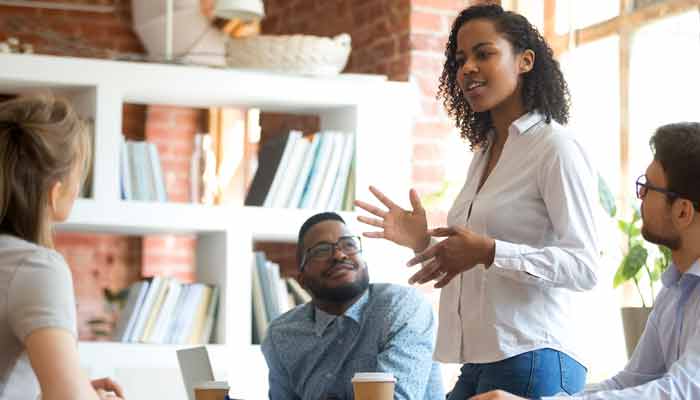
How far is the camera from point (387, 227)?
253 cm

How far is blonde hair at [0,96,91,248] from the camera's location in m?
1.87

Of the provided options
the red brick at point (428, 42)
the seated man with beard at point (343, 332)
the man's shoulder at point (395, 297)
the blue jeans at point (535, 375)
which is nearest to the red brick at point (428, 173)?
the red brick at point (428, 42)

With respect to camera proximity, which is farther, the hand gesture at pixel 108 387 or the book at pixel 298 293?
the book at pixel 298 293

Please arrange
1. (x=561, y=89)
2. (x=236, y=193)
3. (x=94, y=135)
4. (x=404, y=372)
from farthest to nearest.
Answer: (x=236, y=193)
(x=94, y=135)
(x=404, y=372)
(x=561, y=89)

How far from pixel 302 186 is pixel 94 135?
75 cm

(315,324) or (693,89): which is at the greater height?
(693,89)

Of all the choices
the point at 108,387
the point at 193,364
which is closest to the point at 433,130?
the point at 193,364

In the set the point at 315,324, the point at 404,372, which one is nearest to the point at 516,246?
the point at 404,372

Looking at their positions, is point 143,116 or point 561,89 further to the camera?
point 143,116

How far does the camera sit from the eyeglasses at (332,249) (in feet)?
11.0

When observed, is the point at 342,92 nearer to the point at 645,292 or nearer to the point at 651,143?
the point at 645,292

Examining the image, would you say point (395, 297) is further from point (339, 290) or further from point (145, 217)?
point (145, 217)

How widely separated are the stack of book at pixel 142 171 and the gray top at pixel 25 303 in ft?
7.53

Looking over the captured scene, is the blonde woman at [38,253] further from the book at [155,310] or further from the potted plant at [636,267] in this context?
the book at [155,310]
